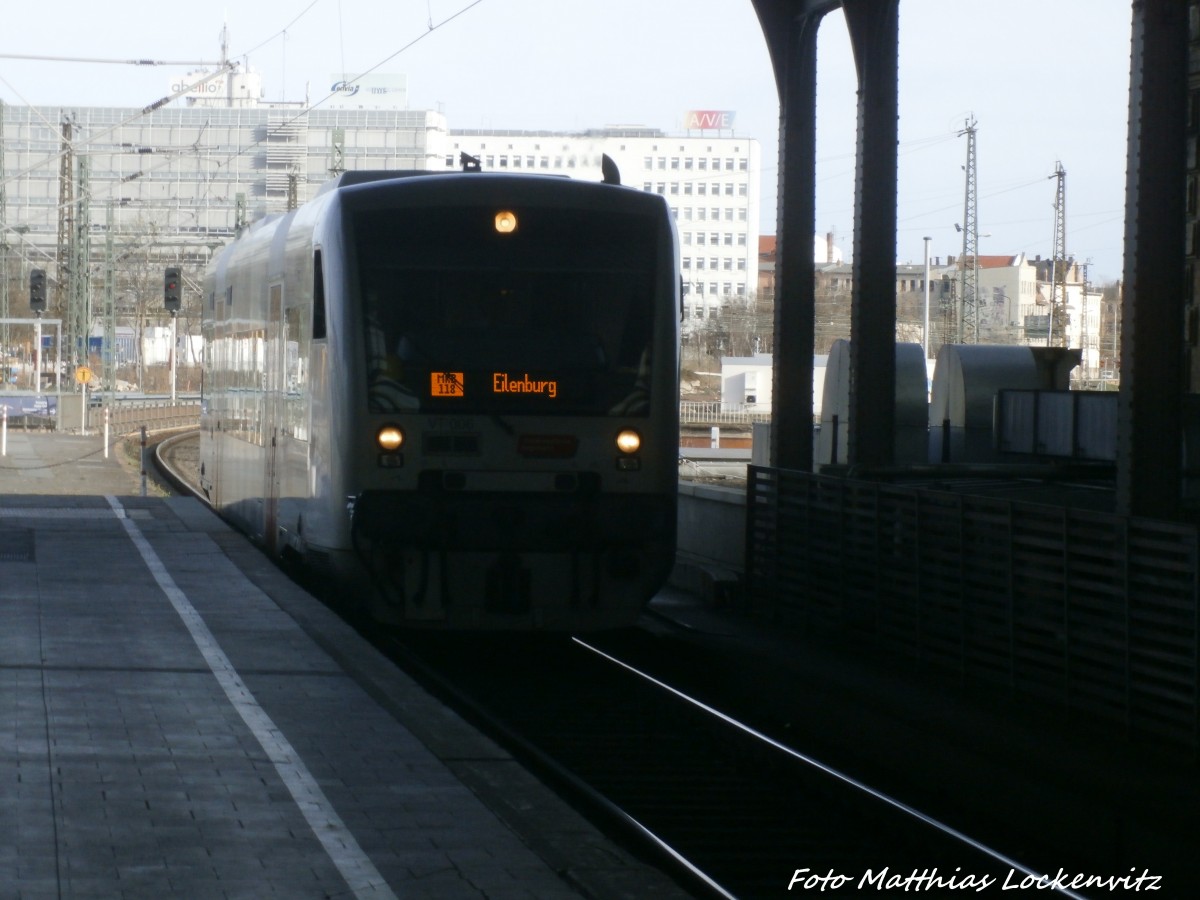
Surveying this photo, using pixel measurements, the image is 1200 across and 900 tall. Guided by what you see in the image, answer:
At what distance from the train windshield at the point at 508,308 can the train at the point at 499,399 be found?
0.01 m

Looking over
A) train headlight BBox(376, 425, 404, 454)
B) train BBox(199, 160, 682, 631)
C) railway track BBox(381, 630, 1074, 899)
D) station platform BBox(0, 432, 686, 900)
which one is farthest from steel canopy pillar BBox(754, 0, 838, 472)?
train headlight BBox(376, 425, 404, 454)

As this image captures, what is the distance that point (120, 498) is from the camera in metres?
22.7

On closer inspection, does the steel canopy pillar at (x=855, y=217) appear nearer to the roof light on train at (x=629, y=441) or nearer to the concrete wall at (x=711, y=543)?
the concrete wall at (x=711, y=543)

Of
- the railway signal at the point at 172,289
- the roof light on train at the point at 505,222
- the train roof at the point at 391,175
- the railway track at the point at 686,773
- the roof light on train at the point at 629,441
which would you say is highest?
the railway signal at the point at 172,289

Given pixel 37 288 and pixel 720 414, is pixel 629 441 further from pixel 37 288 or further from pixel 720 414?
pixel 720 414

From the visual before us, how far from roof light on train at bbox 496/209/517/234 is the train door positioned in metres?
3.00

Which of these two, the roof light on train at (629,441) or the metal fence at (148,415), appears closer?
the roof light on train at (629,441)

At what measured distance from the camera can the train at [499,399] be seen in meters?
11.6

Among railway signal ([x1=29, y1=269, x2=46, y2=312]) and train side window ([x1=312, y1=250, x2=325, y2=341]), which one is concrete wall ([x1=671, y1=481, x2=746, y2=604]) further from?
railway signal ([x1=29, y1=269, x2=46, y2=312])

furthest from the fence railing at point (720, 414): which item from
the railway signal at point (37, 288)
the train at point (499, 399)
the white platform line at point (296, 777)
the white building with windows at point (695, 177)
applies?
the white platform line at point (296, 777)

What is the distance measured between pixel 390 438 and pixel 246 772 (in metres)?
4.48

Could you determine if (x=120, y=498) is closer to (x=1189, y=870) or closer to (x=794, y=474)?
(x=794, y=474)

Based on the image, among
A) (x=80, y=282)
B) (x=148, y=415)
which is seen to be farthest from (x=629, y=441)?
(x=148, y=415)

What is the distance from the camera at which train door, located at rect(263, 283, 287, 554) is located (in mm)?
14506
